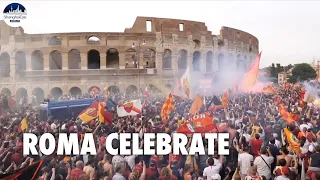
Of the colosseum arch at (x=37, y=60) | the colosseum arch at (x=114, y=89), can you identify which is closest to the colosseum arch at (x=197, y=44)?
the colosseum arch at (x=114, y=89)

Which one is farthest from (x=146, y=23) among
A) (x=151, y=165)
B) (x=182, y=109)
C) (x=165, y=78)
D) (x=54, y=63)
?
(x=151, y=165)

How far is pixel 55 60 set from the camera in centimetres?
3728

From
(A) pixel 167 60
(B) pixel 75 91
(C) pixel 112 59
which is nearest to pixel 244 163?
(B) pixel 75 91

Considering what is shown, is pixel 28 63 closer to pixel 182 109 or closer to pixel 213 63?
pixel 213 63

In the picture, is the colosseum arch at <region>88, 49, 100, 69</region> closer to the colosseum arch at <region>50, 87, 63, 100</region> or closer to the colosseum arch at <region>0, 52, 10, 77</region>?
the colosseum arch at <region>50, 87, 63, 100</region>

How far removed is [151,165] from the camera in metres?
6.88

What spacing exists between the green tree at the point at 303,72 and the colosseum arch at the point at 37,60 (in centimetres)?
3942

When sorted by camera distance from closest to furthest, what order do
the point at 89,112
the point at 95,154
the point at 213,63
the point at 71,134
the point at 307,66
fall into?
the point at 95,154 < the point at 71,134 < the point at 89,112 < the point at 213,63 < the point at 307,66

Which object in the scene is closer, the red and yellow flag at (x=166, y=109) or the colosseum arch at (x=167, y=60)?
the red and yellow flag at (x=166, y=109)

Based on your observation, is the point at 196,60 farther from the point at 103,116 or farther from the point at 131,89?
the point at 103,116

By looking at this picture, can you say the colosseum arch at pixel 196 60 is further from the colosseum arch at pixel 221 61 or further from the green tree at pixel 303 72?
the green tree at pixel 303 72

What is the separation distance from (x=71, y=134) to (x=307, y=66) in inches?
2210

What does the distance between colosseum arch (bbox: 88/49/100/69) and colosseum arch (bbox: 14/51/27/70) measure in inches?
243

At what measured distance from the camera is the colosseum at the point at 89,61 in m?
34.3
